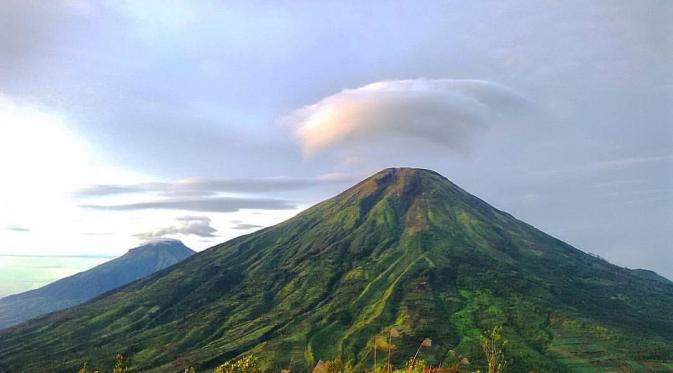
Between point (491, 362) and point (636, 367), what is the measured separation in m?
225

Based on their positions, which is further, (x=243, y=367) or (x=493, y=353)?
(x=243, y=367)

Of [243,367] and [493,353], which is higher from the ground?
[493,353]

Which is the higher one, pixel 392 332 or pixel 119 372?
pixel 392 332

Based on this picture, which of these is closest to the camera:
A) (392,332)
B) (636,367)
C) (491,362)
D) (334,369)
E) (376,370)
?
(491,362)

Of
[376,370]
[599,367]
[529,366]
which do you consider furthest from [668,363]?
[376,370]

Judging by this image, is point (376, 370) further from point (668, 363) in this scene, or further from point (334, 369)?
point (668, 363)

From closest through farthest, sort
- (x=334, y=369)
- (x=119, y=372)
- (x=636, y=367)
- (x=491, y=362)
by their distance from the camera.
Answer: (x=491, y=362) < (x=119, y=372) < (x=334, y=369) < (x=636, y=367)

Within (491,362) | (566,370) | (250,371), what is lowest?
(566,370)

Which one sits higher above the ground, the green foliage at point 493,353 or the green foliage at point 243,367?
the green foliage at point 493,353

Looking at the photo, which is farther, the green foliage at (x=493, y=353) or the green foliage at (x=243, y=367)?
the green foliage at (x=243, y=367)

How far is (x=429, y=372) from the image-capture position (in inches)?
650

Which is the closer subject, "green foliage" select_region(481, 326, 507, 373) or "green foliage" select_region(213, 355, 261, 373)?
"green foliage" select_region(481, 326, 507, 373)

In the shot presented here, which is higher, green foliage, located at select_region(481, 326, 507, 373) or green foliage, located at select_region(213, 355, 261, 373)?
green foliage, located at select_region(481, 326, 507, 373)

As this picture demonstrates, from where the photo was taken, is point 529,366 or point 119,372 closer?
point 119,372
